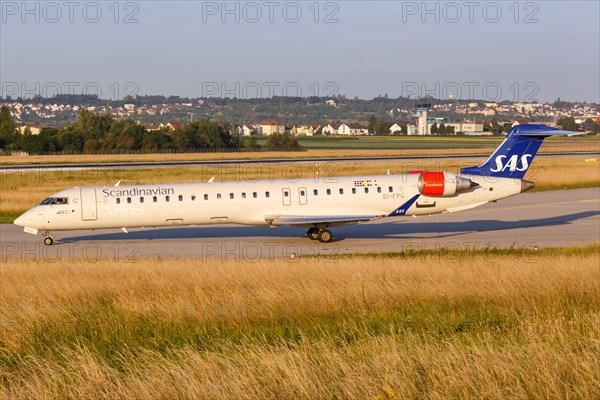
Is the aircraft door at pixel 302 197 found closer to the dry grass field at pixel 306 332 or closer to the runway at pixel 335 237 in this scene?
the runway at pixel 335 237

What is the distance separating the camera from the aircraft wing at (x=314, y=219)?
28219 millimetres

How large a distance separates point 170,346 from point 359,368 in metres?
3.22

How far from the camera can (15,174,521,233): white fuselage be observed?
92.9ft

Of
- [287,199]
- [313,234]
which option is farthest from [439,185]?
[287,199]

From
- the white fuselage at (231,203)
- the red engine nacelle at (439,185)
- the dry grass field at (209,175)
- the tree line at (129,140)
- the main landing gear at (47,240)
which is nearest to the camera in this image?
the white fuselage at (231,203)

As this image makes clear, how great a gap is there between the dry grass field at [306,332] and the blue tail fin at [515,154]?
1153cm

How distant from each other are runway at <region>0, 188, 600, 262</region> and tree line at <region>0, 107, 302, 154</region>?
6743 cm

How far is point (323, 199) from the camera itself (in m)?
28.8

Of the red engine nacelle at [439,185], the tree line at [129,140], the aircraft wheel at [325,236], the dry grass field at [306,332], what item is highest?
the tree line at [129,140]

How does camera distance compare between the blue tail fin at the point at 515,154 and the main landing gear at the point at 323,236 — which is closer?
the main landing gear at the point at 323,236

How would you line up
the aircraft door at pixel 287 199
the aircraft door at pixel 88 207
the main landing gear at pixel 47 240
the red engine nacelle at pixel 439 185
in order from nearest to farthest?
the aircraft door at pixel 88 207, the red engine nacelle at pixel 439 185, the aircraft door at pixel 287 199, the main landing gear at pixel 47 240

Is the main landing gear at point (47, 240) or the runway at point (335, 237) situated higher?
the main landing gear at point (47, 240)

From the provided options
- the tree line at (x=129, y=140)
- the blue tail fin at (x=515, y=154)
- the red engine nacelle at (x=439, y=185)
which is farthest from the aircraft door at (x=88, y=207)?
the tree line at (x=129, y=140)

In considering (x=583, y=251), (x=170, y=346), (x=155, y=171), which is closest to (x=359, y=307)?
(x=170, y=346)
